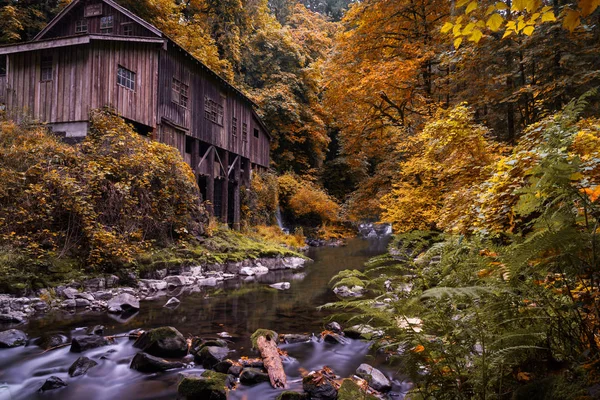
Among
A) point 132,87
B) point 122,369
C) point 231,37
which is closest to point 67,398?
point 122,369

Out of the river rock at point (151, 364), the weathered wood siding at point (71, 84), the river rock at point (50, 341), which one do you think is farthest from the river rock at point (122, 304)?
the weathered wood siding at point (71, 84)

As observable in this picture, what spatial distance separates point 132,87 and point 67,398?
13.9 m

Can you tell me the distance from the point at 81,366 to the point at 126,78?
1322cm

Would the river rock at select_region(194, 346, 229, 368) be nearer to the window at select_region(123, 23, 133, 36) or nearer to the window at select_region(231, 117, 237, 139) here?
the window at select_region(123, 23, 133, 36)

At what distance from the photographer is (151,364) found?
592 centimetres

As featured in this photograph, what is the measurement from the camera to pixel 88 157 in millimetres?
12273

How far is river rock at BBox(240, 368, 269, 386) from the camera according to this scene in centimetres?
541

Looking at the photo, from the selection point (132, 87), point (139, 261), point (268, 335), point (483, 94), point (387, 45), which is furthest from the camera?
point (132, 87)

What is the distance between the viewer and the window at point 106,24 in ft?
61.6

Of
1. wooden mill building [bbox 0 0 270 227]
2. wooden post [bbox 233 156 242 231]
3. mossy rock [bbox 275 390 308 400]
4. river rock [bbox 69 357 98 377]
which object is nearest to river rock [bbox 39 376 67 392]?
river rock [bbox 69 357 98 377]

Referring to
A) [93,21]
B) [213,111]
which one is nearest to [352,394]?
[213,111]

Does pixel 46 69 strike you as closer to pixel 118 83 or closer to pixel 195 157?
pixel 118 83

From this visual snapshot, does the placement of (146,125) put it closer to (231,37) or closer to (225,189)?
(225,189)

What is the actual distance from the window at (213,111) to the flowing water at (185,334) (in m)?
11.6
